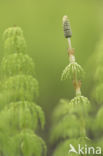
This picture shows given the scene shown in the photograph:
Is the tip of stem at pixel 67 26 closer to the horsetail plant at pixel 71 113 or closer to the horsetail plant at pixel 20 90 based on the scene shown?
the horsetail plant at pixel 71 113

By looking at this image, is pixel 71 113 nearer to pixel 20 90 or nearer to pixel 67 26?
pixel 20 90

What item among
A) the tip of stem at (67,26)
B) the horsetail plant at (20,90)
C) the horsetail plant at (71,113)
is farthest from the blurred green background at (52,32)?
the tip of stem at (67,26)

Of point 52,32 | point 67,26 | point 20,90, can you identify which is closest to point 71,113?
point 20,90

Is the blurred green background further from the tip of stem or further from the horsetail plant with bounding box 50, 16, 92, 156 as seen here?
the tip of stem

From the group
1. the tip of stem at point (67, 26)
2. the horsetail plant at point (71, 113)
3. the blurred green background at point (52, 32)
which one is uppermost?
the blurred green background at point (52, 32)

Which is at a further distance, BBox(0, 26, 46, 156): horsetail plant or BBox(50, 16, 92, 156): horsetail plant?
BBox(0, 26, 46, 156): horsetail plant

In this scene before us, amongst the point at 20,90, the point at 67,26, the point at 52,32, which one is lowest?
the point at 20,90

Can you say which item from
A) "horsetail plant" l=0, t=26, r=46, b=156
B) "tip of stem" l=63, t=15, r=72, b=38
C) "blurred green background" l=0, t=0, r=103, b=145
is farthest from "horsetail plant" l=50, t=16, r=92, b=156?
"blurred green background" l=0, t=0, r=103, b=145

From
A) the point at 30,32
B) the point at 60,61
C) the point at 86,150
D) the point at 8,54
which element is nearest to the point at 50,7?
the point at 30,32
